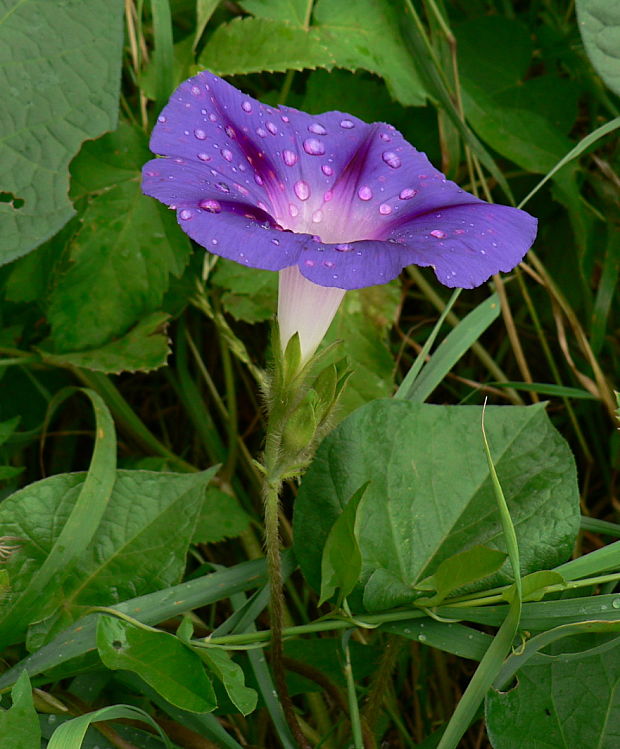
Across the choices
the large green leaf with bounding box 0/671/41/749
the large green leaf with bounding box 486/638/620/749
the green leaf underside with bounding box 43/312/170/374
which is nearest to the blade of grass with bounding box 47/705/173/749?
the large green leaf with bounding box 0/671/41/749

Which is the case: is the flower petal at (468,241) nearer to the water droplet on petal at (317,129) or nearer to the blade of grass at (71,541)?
the water droplet on petal at (317,129)

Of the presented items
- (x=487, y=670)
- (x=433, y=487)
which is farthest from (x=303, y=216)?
(x=487, y=670)

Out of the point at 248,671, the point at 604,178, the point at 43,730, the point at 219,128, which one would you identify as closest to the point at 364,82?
the point at 604,178

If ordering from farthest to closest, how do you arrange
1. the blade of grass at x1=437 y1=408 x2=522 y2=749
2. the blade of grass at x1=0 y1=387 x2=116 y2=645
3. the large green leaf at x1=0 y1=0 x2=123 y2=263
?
the large green leaf at x1=0 y1=0 x2=123 y2=263, the blade of grass at x1=0 y1=387 x2=116 y2=645, the blade of grass at x1=437 y1=408 x2=522 y2=749

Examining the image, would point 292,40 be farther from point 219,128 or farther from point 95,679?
point 95,679

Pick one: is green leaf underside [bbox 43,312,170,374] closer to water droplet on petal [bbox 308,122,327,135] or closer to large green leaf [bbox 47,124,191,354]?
large green leaf [bbox 47,124,191,354]

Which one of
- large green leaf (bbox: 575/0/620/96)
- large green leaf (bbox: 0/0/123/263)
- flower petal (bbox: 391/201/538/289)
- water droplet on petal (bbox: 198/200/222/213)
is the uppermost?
large green leaf (bbox: 575/0/620/96)

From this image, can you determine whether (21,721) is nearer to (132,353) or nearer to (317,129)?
(132,353)

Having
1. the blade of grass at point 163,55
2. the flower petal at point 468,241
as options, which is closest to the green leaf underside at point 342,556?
the flower petal at point 468,241
